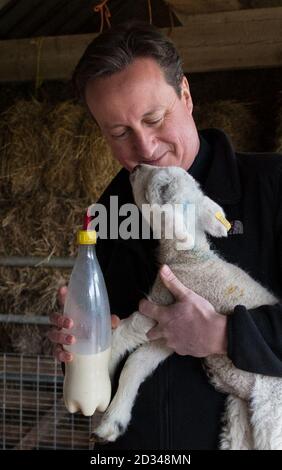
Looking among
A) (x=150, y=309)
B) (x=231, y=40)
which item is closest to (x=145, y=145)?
(x=150, y=309)

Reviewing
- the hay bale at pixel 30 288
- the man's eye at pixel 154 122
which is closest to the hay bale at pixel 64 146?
the hay bale at pixel 30 288

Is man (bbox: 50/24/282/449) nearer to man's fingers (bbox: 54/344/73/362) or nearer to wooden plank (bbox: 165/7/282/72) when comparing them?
man's fingers (bbox: 54/344/73/362)

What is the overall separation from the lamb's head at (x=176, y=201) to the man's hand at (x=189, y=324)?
0.13m

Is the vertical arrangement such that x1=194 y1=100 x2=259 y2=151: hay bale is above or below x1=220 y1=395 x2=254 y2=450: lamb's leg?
above

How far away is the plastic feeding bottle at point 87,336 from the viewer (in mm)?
1302

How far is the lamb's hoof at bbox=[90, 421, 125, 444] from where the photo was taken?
4.64 ft

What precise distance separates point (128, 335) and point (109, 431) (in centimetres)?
26

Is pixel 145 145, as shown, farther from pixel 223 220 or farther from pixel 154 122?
pixel 223 220

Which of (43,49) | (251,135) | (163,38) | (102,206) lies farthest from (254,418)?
(43,49)

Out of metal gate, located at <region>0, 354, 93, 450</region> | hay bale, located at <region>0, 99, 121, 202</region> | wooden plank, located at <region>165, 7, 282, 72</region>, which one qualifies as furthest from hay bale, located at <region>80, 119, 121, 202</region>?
metal gate, located at <region>0, 354, 93, 450</region>

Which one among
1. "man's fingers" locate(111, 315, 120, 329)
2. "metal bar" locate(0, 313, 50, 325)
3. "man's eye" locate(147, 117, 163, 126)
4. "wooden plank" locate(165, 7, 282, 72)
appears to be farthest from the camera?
"metal bar" locate(0, 313, 50, 325)

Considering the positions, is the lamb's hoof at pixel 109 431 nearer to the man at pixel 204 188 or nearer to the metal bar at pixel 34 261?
the man at pixel 204 188

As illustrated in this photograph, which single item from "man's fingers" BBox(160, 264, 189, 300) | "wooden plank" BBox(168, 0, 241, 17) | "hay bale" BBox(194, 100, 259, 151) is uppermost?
"wooden plank" BBox(168, 0, 241, 17)

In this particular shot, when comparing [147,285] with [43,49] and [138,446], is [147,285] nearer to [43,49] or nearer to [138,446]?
[138,446]
